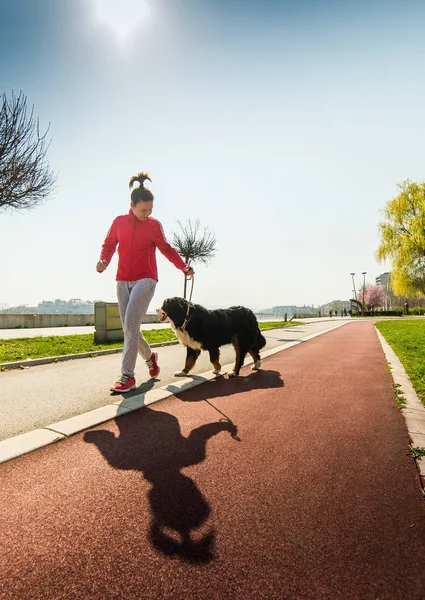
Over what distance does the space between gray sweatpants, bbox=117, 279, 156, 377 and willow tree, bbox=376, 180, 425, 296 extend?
940 inches

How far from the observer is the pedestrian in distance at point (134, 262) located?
403 centimetres

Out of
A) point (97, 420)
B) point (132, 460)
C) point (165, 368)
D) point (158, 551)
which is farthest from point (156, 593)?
point (165, 368)

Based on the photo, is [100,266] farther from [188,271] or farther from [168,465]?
[168,465]

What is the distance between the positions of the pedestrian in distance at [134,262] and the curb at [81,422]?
1.35 feet

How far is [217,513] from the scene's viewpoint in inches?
64.9

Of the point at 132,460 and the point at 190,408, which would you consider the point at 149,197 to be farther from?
the point at 132,460

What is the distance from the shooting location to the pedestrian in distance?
403 cm

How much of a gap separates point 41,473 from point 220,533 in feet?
4.27

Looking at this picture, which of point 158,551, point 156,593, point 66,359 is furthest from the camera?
point 66,359

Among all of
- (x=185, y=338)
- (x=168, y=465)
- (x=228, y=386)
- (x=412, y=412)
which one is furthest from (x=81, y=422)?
(x=412, y=412)

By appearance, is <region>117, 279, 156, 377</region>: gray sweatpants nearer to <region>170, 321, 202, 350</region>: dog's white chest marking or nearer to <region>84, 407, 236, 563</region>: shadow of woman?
<region>170, 321, 202, 350</region>: dog's white chest marking

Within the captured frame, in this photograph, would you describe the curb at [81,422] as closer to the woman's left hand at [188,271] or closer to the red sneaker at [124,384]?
the red sneaker at [124,384]

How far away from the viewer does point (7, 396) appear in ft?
12.5

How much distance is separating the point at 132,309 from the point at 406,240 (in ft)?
81.2
